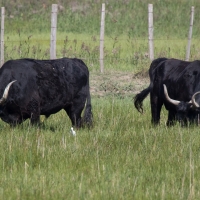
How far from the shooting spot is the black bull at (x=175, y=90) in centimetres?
1030

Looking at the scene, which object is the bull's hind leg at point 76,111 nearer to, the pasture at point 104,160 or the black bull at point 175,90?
the pasture at point 104,160

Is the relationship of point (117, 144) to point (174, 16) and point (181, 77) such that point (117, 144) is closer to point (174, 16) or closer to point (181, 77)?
point (181, 77)

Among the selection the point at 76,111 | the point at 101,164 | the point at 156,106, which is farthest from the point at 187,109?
the point at 101,164

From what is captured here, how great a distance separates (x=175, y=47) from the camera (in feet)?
85.0

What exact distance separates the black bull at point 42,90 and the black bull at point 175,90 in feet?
3.90

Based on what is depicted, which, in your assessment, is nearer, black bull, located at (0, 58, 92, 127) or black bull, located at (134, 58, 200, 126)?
black bull, located at (0, 58, 92, 127)

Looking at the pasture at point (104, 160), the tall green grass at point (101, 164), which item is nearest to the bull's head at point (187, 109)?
the pasture at point (104, 160)

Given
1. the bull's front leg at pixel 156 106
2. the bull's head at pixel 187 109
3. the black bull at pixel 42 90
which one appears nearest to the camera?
the black bull at pixel 42 90

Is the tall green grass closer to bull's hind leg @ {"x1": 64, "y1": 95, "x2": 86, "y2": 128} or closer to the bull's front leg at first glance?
bull's hind leg @ {"x1": 64, "y1": 95, "x2": 86, "y2": 128}

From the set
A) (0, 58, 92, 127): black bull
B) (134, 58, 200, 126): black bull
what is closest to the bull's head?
(134, 58, 200, 126): black bull

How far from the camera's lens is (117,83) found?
1631 centimetres

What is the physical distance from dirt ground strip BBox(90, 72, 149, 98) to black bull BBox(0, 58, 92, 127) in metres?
3.88

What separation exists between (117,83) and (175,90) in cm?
525

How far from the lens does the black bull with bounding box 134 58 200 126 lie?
10.3m
